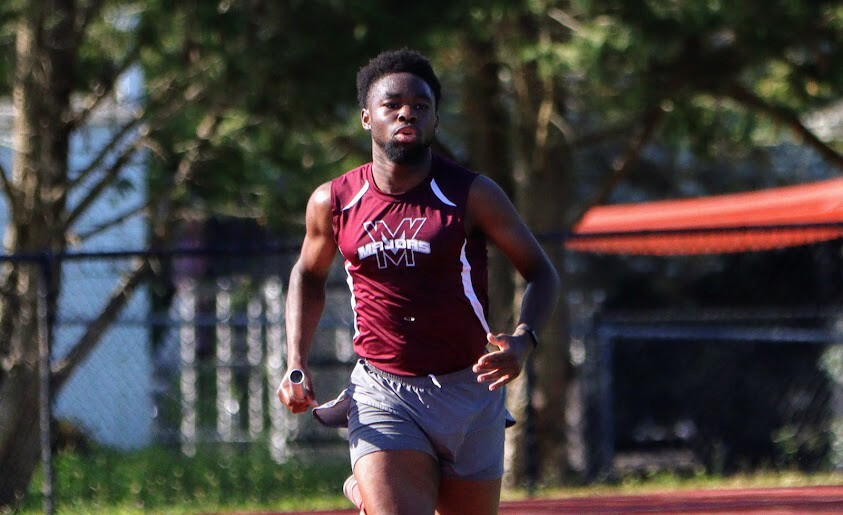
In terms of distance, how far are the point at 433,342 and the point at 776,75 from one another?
8858 millimetres

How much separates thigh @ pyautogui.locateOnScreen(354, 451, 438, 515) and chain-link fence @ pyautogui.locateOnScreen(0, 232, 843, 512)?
4.84 metres

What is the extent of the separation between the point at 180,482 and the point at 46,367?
1747 mm

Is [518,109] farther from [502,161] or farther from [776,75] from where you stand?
[776,75]

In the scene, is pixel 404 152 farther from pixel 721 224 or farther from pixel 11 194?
pixel 721 224

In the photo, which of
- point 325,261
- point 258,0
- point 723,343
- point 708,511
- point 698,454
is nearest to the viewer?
point 325,261

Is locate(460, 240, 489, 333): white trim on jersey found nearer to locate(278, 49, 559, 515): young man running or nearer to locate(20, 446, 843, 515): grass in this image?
locate(278, 49, 559, 515): young man running

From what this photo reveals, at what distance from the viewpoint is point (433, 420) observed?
4.29 m

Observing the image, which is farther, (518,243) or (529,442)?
(529,442)

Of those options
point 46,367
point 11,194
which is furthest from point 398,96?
point 11,194

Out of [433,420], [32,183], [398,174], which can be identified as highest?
[32,183]

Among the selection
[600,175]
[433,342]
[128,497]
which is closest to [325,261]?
[433,342]

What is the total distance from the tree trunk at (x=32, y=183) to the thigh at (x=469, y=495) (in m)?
6.27

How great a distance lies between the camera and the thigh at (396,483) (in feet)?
13.6

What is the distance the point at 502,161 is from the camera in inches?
515
